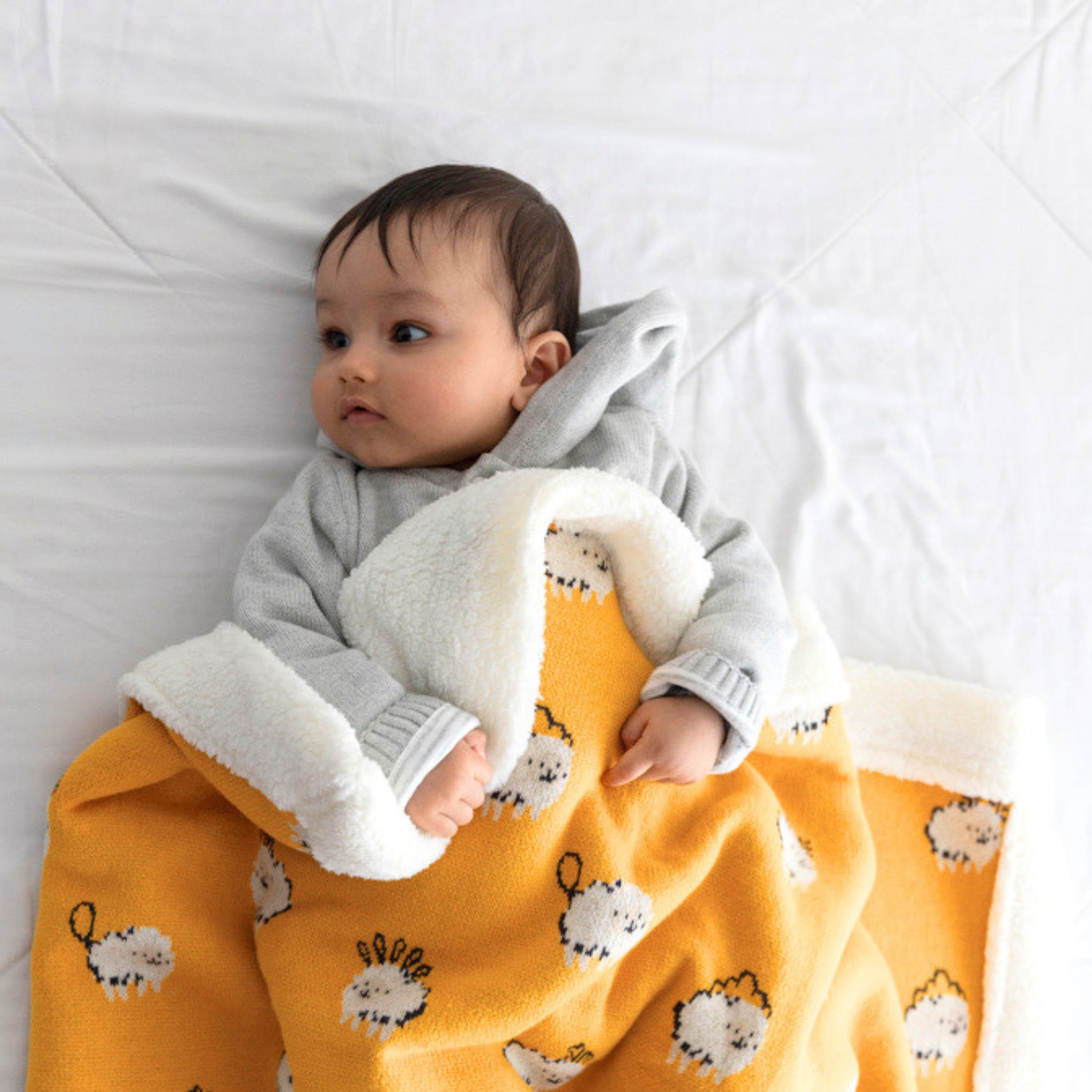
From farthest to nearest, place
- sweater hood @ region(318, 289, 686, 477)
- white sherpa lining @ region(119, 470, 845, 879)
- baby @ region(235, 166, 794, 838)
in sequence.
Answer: sweater hood @ region(318, 289, 686, 477) < baby @ region(235, 166, 794, 838) < white sherpa lining @ region(119, 470, 845, 879)

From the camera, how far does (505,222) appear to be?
1046 millimetres

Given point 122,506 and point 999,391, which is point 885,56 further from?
point 122,506

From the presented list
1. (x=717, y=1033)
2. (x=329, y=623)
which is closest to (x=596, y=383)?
(x=329, y=623)

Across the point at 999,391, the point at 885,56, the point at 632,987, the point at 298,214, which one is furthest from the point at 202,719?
the point at 885,56

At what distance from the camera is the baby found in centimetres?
92

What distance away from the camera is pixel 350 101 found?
1.15m

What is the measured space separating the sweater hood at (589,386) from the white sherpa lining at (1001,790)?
374 millimetres

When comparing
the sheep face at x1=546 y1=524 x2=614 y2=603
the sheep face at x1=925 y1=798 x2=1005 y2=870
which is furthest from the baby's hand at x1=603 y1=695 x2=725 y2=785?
the sheep face at x1=925 y1=798 x2=1005 y2=870

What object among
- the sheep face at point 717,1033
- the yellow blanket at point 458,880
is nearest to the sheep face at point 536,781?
the yellow blanket at point 458,880

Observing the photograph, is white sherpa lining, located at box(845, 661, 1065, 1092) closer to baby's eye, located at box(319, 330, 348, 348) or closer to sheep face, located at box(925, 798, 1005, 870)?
sheep face, located at box(925, 798, 1005, 870)

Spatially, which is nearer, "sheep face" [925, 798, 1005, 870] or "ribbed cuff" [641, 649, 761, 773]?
"ribbed cuff" [641, 649, 761, 773]

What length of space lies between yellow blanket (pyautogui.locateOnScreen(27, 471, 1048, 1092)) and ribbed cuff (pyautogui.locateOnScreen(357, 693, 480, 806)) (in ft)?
0.07

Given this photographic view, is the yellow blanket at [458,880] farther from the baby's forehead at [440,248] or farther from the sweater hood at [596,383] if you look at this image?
the baby's forehead at [440,248]

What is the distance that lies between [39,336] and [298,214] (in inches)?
10.7
